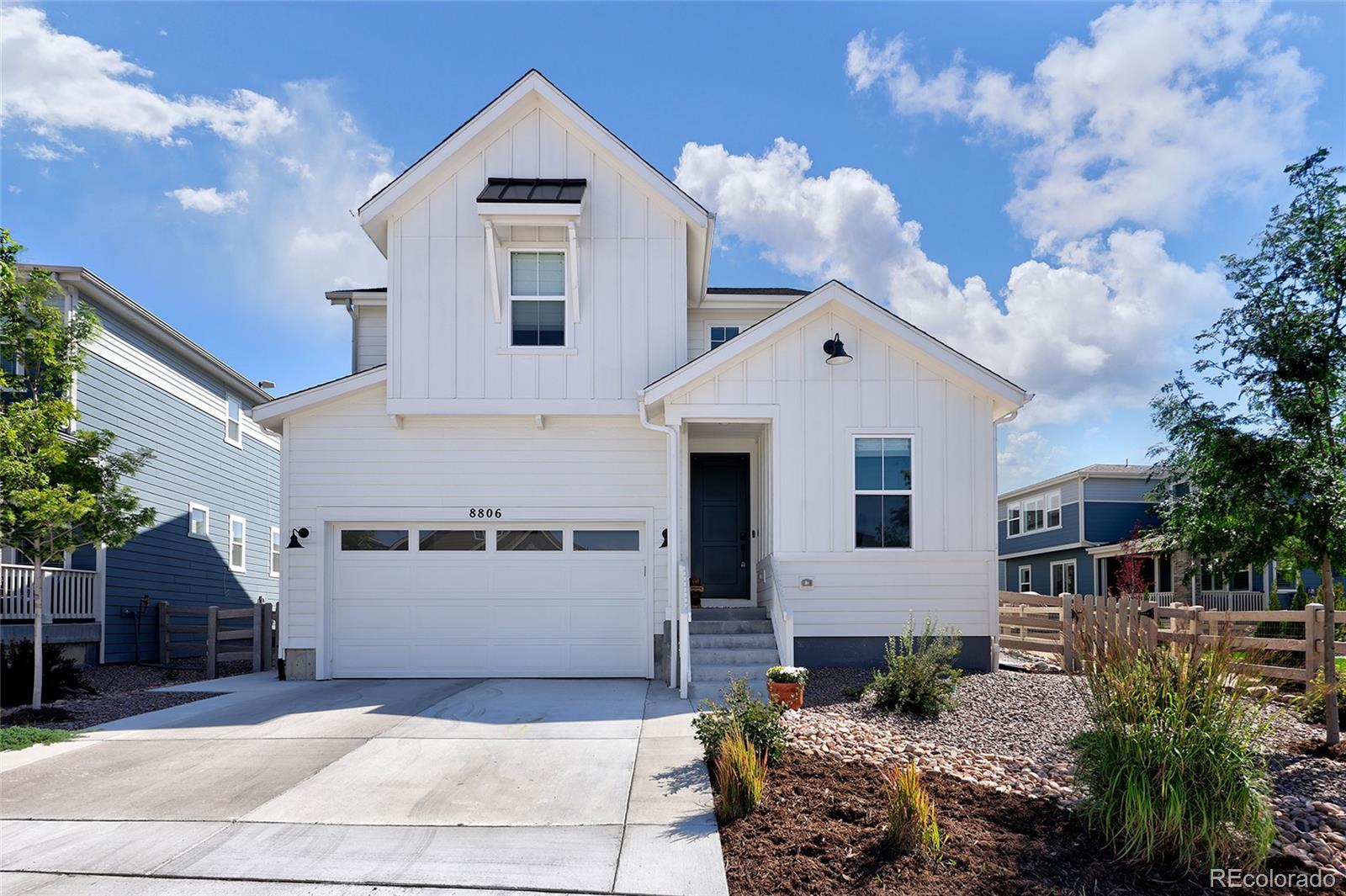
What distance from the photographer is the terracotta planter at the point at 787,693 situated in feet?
30.7

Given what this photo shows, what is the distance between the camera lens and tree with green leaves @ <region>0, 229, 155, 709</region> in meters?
10.4

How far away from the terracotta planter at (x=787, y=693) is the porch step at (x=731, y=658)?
6.44 feet

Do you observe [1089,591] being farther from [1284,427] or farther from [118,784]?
[118,784]

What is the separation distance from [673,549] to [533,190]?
213 inches

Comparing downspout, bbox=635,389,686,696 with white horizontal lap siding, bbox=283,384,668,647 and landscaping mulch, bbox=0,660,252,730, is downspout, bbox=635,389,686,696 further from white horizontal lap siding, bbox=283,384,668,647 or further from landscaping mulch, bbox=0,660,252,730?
landscaping mulch, bbox=0,660,252,730

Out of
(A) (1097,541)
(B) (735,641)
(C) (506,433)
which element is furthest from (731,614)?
(A) (1097,541)

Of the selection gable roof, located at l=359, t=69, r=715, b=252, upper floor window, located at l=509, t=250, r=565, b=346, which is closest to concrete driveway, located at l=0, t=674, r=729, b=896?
upper floor window, located at l=509, t=250, r=565, b=346

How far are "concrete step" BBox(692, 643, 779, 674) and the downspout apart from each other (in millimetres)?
334

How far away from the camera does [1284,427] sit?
27.1ft

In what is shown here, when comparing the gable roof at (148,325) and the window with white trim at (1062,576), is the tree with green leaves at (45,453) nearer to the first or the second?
the gable roof at (148,325)

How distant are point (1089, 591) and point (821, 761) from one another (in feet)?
83.2

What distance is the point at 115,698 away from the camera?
11.9 metres

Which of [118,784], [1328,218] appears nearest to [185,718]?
[118,784]

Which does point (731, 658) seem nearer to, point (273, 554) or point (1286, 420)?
point (1286, 420)
